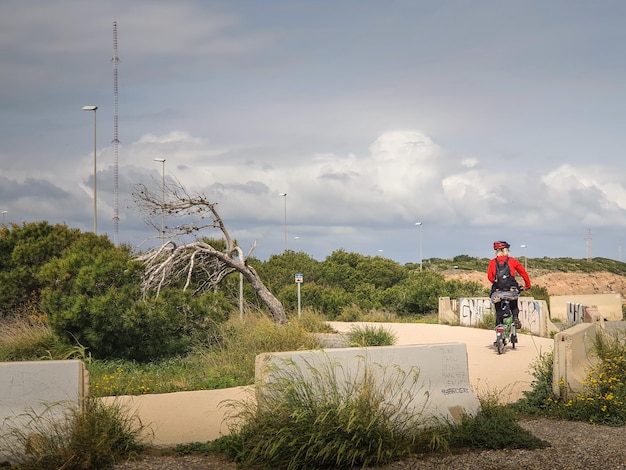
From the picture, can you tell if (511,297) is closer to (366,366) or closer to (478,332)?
(478,332)

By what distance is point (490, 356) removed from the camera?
54.9ft

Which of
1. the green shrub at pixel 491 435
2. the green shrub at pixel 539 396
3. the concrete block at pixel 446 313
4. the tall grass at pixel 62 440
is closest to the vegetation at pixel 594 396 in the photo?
the green shrub at pixel 539 396

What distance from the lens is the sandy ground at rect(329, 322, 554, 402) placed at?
42.5 ft

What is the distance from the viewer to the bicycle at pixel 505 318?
16703 millimetres

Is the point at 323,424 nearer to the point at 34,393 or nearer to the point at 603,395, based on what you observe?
the point at 34,393

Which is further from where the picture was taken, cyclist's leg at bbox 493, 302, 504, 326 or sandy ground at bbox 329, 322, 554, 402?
cyclist's leg at bbox 493, 302, 504, 326

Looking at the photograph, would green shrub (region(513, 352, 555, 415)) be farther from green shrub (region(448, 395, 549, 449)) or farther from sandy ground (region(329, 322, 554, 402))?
green shrub (region(448, 395, 549, 449))

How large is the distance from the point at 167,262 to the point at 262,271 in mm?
14974

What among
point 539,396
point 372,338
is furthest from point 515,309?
point 539,396

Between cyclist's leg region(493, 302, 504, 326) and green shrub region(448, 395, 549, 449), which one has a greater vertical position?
cyclist's leg region(493, 302, 504, 326)

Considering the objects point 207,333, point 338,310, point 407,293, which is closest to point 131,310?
point 207,333

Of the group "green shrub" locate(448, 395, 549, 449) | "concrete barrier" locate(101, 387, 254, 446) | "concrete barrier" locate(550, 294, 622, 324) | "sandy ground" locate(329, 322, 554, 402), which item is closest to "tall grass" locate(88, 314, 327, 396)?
"concrete barrier" locate(101, 387, 254, 446)

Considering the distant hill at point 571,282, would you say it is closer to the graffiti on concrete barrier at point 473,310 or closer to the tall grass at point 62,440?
the graffiti on concrete barrier at point 473,310

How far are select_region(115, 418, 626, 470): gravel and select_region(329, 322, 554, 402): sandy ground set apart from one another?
2.21 metres
